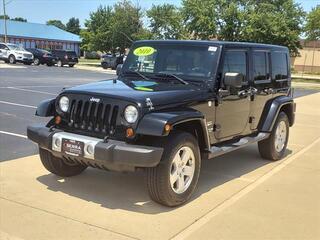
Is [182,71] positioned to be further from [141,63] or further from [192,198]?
[192,198]

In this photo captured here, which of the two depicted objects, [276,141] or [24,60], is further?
[24,60]

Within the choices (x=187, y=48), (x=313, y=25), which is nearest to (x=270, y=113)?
(x=187, y=48)

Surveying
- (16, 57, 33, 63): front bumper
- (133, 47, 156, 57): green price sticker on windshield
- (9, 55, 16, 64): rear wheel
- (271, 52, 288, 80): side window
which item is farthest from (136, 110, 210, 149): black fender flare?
(9, 55, 16, 64): rear wheel

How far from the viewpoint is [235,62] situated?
→ 21.7 ft

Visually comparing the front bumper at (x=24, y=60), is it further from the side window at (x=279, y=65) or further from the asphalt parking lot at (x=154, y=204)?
the side window at (x=279, y=65)

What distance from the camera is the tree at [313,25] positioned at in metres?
41.9

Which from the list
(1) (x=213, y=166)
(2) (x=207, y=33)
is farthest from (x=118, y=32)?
(1) (x=213, y=166)

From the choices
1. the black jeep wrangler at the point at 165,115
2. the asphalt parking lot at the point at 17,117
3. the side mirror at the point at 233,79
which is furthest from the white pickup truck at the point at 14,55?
the side mirror at the point at 233,79

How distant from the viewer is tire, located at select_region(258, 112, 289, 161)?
7.73 m

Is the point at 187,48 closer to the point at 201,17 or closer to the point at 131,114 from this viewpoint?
the point at 131,114

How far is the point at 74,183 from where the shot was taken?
19.8 ft

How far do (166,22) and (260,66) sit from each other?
1731 inches

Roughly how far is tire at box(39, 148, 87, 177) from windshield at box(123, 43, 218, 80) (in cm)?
156

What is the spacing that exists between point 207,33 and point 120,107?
39.1 meters
